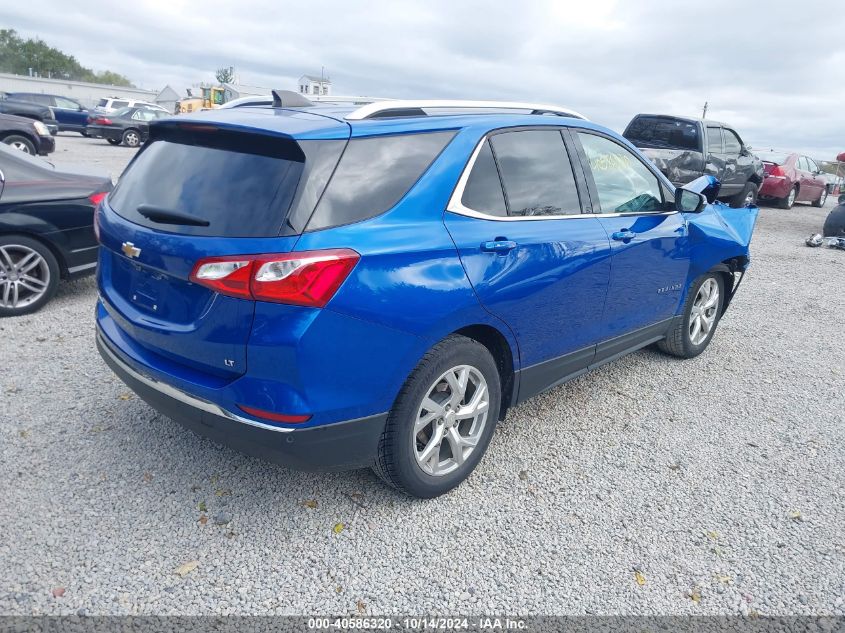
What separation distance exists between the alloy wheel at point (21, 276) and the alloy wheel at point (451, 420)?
13.1ft

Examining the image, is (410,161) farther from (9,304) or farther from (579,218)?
(9,304)

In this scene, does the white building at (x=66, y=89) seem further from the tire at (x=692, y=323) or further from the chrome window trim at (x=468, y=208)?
the chrome window trim at (x=468, y=208)

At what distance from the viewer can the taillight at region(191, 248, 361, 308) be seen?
7.53 ft

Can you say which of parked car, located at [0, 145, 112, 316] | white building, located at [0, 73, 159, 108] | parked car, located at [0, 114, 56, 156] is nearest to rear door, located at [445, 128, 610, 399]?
parked car, located at [0, 145, 112, 316]

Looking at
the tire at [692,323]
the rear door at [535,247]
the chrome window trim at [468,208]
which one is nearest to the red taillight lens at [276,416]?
the rear door at [535,247]

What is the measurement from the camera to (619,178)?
397 centimetres

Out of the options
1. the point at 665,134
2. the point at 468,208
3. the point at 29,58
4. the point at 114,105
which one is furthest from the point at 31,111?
the point at 29,58

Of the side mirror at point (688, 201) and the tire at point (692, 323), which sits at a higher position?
the side mirror at point (688, 201)

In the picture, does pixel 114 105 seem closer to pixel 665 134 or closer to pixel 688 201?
pixel 665 134

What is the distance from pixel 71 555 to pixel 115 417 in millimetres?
1220

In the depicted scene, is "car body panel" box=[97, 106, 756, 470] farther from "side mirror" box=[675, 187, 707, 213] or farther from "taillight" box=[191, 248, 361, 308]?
"side mirror" box=[675, 187, 707, 213]

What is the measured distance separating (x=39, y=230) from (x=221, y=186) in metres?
3.49

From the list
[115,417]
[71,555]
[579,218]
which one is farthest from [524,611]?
[115,417]

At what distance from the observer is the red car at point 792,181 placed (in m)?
17.2
